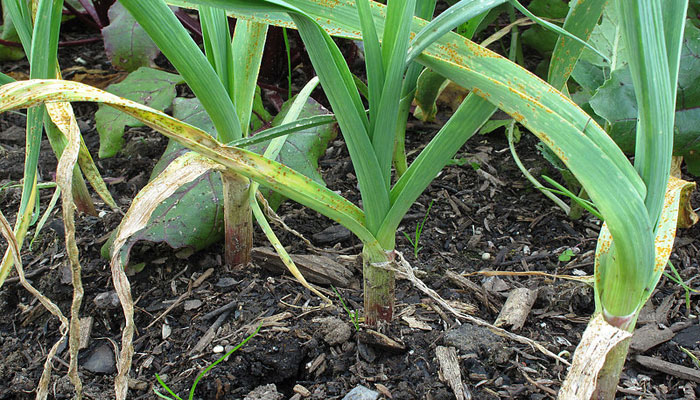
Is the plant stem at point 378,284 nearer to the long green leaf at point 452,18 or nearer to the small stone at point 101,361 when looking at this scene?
the long green leaf at point 452,18

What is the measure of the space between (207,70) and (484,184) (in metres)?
0.92

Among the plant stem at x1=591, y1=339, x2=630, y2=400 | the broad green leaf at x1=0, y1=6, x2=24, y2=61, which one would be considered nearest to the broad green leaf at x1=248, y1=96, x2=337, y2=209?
the plant stem at x1=591, y1=339, x2=630, y2=400

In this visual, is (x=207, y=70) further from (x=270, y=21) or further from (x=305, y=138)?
(x=305, y=138)

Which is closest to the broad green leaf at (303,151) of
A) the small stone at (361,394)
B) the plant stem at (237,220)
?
the plant stem at (237,220)

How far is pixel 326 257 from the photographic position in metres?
1.33

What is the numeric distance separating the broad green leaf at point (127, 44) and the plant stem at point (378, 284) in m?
1.10

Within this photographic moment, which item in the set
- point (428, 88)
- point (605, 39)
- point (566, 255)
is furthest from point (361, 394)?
point (605, 39)

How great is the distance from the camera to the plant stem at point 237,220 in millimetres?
1157

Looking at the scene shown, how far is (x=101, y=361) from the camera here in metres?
1.13

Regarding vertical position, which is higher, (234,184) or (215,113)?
(215,113)

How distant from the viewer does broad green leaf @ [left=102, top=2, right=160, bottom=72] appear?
173 cm

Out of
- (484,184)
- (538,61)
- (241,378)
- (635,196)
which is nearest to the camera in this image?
(635,196)

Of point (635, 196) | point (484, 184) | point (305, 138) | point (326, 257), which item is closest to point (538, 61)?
point (484, 184)

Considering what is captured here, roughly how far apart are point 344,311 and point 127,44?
1.08 metres
